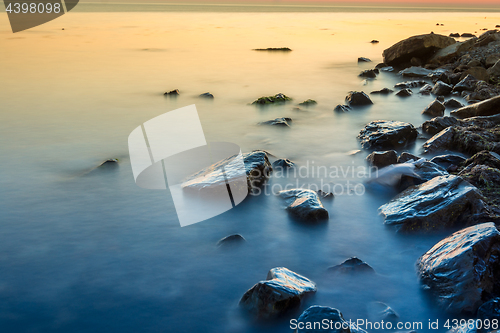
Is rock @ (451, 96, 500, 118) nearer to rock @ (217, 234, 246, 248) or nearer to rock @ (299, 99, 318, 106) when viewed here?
rock @ (299, 99, 318, 106)

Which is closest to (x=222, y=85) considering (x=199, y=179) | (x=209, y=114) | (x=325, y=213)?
(x=209, y=114)

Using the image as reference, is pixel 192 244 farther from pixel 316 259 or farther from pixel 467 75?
pixel 467 75

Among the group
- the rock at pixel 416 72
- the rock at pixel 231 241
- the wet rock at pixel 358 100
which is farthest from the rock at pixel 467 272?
the rock at pixel 416 72

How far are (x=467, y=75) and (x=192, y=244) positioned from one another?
343 inches

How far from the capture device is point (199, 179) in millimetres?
4043

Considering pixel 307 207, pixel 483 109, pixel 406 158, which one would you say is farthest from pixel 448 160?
pixel 483 109

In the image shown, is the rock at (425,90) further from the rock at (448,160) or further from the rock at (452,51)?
the rock at (448,160)

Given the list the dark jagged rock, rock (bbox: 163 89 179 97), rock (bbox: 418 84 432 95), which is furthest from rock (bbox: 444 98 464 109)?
rock (bbox: 163 89 179 97)

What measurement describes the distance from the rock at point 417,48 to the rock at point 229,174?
10.4 meters

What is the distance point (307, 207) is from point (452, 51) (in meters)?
11.1

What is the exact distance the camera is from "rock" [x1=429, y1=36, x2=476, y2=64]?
39.6 feet

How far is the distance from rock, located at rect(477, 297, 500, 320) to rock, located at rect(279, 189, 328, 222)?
4.68 feet

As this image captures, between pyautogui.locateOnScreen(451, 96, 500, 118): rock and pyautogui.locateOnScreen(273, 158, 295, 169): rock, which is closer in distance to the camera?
pyautogui.locateOnScreen(273, 158, 295, 169): rock

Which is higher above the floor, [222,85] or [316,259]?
[316,259]
